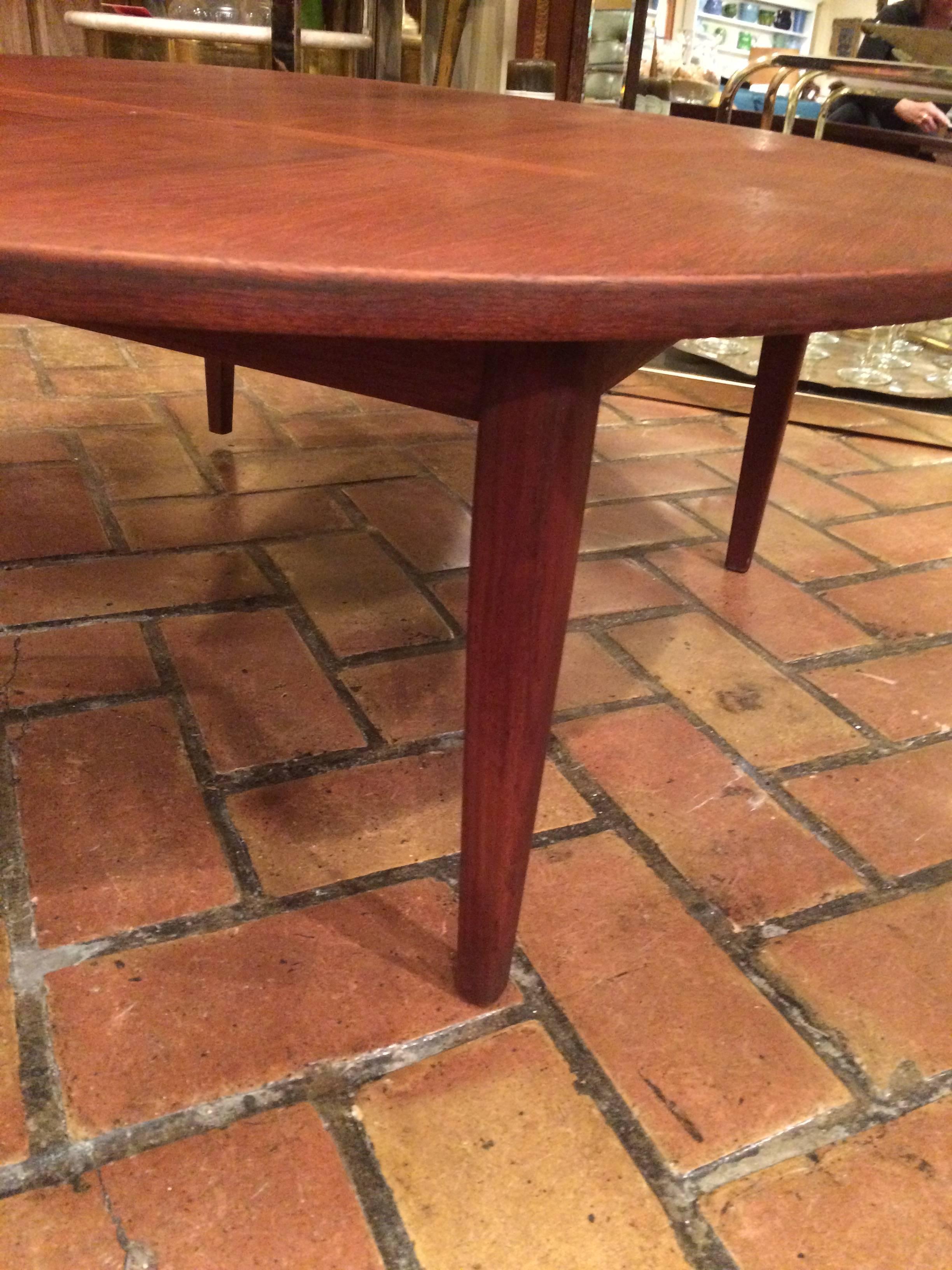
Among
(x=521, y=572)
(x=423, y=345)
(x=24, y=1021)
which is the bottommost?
(x=24, y=1021)

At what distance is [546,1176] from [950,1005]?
Answer: 36 cm

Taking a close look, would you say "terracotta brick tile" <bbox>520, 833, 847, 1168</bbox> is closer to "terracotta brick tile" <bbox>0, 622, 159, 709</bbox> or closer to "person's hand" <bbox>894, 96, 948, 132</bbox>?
"terracotta brick tile" <bbox>0, 622, 159, 709</bbox>

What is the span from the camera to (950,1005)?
779mm

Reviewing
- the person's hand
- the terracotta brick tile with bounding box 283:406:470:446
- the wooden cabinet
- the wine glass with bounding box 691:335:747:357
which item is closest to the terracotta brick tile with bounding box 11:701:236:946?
the terracotta brick tile with bounding box 283:406:470:446

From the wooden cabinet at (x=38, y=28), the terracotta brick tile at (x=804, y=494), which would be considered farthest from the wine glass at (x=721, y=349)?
the wooden cabinet at (x=38, y=28)

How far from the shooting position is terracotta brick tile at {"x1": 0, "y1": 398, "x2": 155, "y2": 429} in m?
1.71

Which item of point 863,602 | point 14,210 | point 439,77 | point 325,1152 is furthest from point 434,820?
point 439,77

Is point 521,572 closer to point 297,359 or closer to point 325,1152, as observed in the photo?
point 297,359

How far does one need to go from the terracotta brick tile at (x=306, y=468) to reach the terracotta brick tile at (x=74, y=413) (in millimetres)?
244

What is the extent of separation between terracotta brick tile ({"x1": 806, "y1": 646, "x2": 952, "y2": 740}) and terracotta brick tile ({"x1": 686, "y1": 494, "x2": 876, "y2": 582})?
235mm

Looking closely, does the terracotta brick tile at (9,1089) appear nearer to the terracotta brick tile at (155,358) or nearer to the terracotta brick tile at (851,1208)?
the terracotta brick tile at (851,1208)

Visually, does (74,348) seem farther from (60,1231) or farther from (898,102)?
(898,102)

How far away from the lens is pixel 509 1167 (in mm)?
637

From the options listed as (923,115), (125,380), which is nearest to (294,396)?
(125,380)
